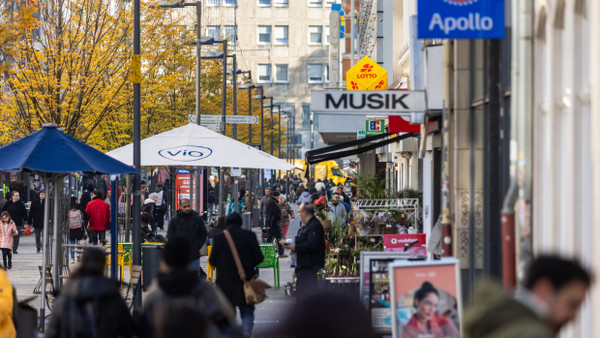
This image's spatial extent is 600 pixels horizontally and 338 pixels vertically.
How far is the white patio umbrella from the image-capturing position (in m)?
18.2

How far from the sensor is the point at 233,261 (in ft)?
38.6

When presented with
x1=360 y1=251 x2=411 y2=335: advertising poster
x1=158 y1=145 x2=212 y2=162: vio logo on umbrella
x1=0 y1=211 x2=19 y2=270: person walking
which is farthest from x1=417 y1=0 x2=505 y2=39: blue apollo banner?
x1=0 y1=211 x2=19 y2=270: person walking

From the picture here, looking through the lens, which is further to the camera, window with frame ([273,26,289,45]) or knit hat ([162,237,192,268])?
window with frame ([273,26,289,45])

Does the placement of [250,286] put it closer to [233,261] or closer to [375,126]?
[233,261]

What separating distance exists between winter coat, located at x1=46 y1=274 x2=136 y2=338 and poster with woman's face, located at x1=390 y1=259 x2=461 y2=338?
103 inches

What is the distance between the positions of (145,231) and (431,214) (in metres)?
7.30

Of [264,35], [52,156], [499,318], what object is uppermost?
[264,35]

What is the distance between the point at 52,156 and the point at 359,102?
11.7 feet

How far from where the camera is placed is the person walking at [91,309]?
7.36 metres

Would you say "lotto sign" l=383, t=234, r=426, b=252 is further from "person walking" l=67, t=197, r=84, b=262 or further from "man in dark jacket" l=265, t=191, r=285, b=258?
"man in dark jacket" l=265, t=191, r=285, b=258

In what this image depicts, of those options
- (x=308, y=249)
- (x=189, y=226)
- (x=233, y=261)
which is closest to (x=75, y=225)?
(x=189, y=226)

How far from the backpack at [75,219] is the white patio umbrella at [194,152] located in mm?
7321

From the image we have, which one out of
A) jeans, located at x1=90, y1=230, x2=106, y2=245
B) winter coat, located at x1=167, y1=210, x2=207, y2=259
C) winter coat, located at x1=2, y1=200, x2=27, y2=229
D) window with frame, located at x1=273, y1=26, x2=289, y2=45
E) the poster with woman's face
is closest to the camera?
the poster with woman's face

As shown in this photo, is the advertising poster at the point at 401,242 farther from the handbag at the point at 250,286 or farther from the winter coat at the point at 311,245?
the handbag at the point at 250,286
